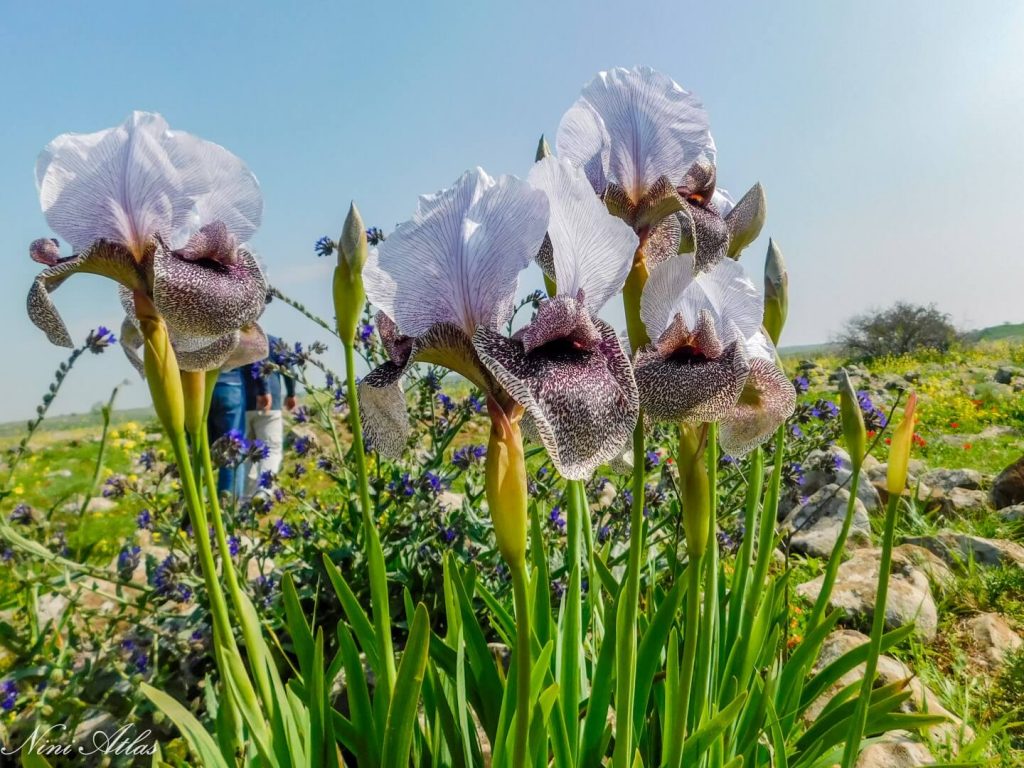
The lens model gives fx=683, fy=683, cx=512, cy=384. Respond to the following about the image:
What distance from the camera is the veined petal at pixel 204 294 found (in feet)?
4.62

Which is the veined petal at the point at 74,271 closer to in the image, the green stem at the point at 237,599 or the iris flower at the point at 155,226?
the iris flower at the point at 155,226

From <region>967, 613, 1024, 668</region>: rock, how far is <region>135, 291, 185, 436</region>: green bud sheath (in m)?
3.88

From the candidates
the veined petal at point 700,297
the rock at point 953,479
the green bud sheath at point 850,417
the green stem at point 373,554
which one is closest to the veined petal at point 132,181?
the green stem at point 373,554

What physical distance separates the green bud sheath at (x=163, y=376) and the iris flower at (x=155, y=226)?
40 mm

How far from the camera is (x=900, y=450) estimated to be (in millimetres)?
1370

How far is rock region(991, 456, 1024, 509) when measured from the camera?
612 centimetres

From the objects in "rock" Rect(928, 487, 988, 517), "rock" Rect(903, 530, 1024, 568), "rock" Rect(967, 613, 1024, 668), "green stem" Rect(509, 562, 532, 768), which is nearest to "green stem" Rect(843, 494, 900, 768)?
"green stem" Rect(509, 562, 532, 768)

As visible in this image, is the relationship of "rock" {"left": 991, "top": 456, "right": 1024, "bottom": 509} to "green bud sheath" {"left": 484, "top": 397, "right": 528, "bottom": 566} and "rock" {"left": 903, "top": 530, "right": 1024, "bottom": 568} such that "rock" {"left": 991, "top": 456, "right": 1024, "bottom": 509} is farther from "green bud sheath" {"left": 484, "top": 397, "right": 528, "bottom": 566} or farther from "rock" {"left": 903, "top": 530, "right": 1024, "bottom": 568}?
"green bud sheath" {"left": 484, "top": 397, "right": 528, "bottom": 566}

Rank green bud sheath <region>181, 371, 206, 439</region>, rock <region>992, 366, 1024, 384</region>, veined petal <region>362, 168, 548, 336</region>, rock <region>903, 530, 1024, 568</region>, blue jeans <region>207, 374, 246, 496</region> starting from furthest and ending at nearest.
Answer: rock <region>992, 366, 1024, 384</region>, blue jeans <region>207, 374, 246, 496</region>, rock <region>903, 530, 1024, 568</region>, green bud sheath <region>181, 371, 206, 439</region>, veined petal <region>362, 168, 548, 336</region>

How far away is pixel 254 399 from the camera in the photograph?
5.82 m

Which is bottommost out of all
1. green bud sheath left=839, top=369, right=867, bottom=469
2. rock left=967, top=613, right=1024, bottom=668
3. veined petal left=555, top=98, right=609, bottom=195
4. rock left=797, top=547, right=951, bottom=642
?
rock left=967, top=613, right=1024, bottom=668

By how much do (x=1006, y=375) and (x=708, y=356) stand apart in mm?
18750

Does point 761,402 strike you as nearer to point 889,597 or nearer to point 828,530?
point 889,597

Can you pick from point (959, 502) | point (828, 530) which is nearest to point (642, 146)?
point (828, 530)
